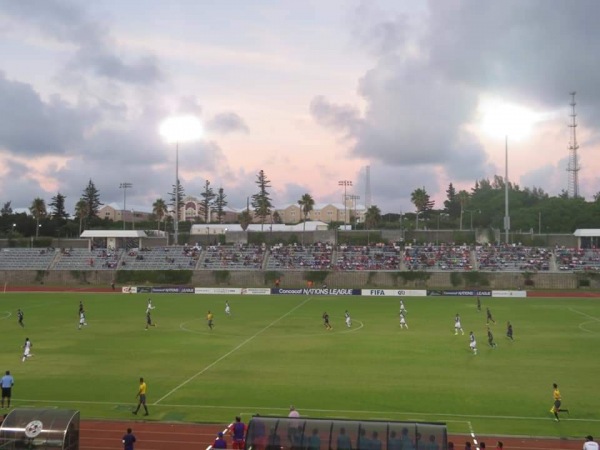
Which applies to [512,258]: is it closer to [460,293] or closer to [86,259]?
[460,293]

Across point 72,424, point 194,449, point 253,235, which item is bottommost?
point 194,449

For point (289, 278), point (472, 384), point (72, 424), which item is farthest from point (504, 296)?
point (72, 424)

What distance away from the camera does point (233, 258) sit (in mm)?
90500

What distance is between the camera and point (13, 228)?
124875mm

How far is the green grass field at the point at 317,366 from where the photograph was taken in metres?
23.6

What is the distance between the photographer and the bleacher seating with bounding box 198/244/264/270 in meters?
88.6

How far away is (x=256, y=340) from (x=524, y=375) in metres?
17.9

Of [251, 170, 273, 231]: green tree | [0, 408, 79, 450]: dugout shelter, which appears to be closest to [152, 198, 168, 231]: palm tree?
[251, 170, 273, 231]: green tree

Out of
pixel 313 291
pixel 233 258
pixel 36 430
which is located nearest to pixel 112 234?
pixel 233 258

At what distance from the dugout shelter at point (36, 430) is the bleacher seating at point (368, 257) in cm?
7064

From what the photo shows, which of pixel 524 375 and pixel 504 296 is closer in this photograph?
pixel 524 375

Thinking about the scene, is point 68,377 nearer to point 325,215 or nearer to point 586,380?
point 586,380

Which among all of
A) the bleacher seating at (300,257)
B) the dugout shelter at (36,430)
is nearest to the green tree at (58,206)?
the bleacher seating at (300,257)

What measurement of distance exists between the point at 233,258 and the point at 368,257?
20.9m
